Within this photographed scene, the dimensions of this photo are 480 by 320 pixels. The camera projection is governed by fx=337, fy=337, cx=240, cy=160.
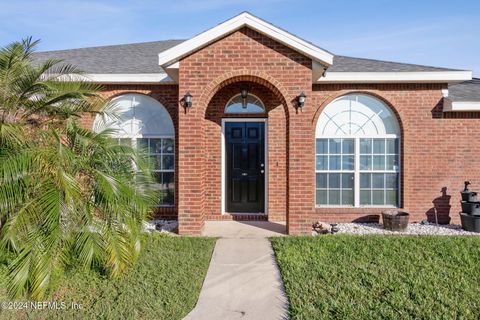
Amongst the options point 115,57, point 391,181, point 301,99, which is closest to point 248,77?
point 301,99

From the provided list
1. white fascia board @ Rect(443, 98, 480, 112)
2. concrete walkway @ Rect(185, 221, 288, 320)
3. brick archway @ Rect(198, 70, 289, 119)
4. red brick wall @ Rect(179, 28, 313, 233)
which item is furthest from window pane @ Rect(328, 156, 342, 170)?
white fascia board @ Rect(443, 98, 480, 112)

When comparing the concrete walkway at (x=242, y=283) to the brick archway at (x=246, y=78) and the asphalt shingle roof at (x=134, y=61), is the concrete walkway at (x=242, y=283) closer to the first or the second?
the brick archway at (x=246, y=78)

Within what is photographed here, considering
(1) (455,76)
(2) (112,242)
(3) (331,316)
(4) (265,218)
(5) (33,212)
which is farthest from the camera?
(4) (265,218)

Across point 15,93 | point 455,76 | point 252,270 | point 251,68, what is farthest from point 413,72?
point 15,93

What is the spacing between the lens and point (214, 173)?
8625mm

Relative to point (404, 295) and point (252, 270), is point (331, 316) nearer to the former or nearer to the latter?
point (404, 295)

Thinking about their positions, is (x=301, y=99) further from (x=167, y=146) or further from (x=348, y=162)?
(x=167, y=146)

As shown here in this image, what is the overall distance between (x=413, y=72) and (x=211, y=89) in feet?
16.0

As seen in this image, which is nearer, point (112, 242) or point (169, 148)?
point (112, 242)

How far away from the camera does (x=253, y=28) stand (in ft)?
22.4

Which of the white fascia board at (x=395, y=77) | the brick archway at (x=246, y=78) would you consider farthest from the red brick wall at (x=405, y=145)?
the brick archway at (x=246, y=78)

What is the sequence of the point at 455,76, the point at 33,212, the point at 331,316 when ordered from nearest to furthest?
the point at 331,316, the point at 33,212, the point at 455,76

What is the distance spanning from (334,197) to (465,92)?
4503mm

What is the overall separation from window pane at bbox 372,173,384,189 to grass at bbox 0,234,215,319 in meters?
4.89
